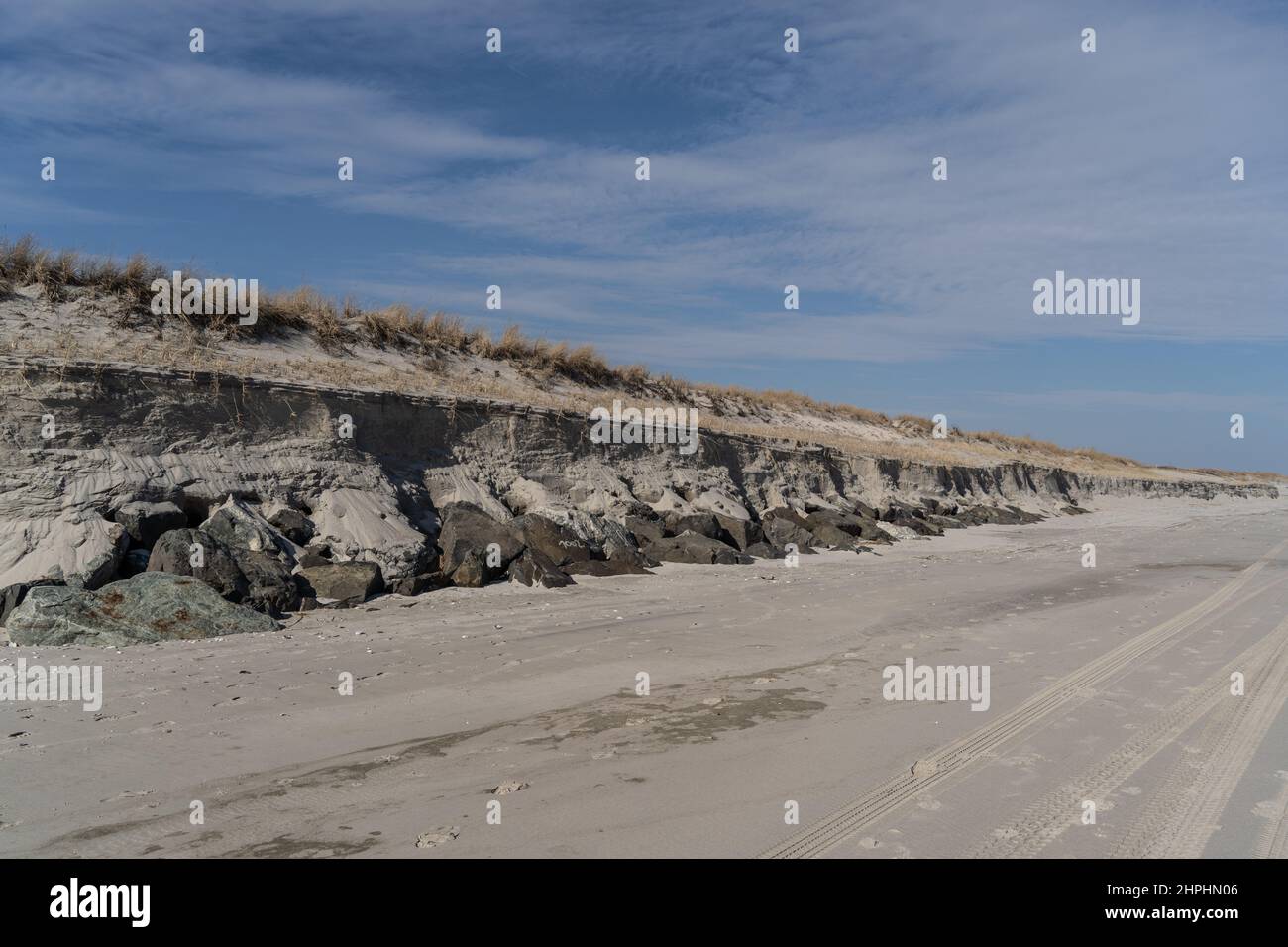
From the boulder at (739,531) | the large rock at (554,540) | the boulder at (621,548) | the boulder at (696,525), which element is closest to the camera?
the large rock at (554,540)

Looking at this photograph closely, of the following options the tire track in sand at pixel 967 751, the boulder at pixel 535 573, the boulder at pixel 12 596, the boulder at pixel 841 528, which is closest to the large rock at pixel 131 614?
the boulder at pixel 12 596

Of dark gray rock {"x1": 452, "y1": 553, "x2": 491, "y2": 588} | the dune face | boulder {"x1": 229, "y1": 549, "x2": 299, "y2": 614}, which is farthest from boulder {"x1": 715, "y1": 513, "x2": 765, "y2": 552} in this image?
boulder {"x1": 229, "y1": 549, "x2": 299, "y2": 614}

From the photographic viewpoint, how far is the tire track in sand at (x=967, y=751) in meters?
4.30

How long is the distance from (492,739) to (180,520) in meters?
7.40

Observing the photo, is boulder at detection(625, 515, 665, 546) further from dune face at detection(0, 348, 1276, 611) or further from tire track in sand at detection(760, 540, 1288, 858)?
tire track in sand at detection(760, 540, 1288, 858)

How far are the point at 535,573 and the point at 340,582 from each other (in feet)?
9.17

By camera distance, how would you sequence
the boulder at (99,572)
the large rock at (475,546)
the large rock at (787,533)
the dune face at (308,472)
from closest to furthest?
the boulder at (99,572) < the dune face at (308,472) < the large rock at (475,546) < the large rock at (787,533)

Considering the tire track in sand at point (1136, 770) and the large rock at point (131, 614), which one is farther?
the large rock at point (131, 614)

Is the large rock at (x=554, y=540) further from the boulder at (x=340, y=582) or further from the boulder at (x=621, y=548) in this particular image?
the boulder at (x=340, y=582)

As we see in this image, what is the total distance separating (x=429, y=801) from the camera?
15.6 feet

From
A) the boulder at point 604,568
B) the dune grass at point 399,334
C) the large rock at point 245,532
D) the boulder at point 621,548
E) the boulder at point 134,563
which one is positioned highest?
the dune grass at point 399,334

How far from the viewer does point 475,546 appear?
42.1 ft

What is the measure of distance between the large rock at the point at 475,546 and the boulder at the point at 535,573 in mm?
152

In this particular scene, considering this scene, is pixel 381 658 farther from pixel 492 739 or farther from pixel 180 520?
pixel 180 520
